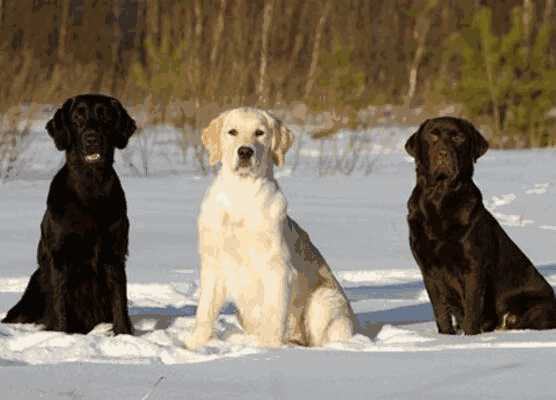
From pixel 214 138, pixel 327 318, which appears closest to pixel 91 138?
pixel 214 138

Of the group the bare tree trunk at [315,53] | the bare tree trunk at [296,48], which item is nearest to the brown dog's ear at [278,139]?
the bare tree trunk at [315,53]

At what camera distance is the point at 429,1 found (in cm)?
2445

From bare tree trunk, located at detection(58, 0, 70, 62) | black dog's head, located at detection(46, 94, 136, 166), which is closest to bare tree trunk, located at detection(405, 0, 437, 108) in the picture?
bare tree trunk, located at detection(58, 0, 70, 62)

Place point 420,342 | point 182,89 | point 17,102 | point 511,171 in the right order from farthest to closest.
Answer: point 182,89 → point 511,171 → point 17,102 → point 420,342

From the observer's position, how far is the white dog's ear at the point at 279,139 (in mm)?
5504

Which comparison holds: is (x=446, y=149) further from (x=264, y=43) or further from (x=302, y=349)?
(x=264, y=43)

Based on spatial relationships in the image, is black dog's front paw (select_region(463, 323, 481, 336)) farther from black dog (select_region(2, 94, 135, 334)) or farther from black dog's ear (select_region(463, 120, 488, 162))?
black dog (select_region(2, 94, 135, 334))

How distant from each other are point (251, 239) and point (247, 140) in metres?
0.41

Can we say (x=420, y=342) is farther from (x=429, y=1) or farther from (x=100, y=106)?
(x=429, y=1)

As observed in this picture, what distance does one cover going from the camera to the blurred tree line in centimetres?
1692

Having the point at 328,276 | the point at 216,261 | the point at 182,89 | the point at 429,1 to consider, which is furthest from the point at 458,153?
the point at 429,1

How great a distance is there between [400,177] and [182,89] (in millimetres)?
3649

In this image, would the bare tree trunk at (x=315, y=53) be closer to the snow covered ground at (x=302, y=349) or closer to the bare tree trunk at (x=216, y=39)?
the bare tree trunk at (x=216, y=39)

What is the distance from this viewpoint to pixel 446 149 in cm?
599
